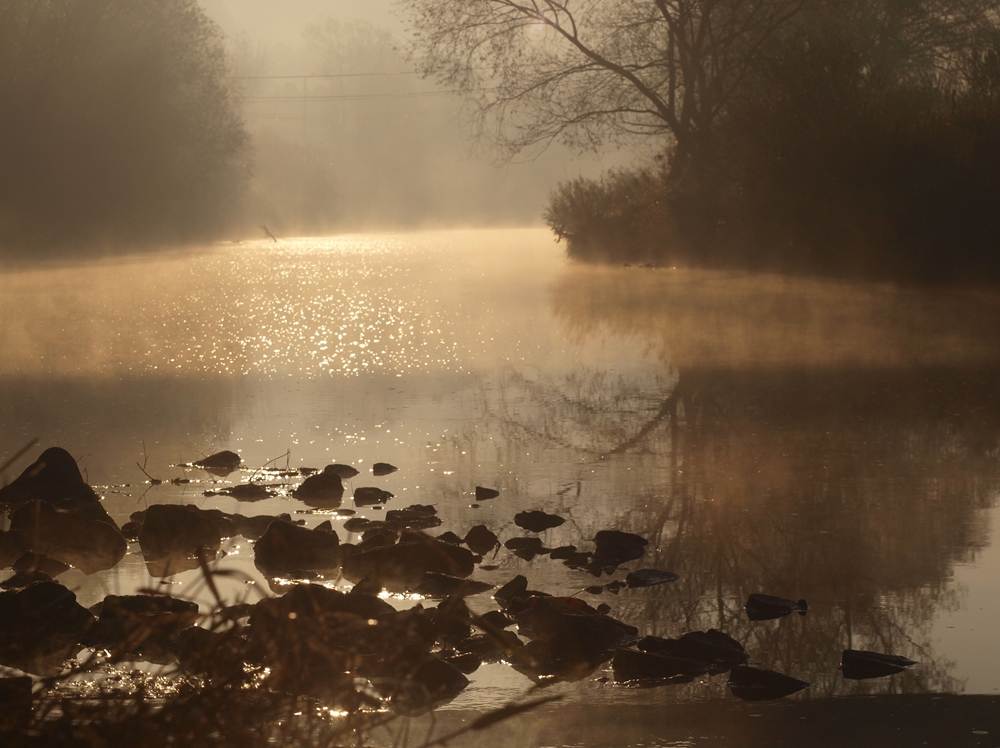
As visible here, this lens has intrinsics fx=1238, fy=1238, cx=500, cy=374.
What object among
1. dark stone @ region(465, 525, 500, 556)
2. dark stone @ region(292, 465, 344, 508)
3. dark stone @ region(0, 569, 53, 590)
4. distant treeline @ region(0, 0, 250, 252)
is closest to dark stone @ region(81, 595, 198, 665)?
dark stone @ region(0, 569, 53, 590)

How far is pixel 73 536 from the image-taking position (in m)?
5.63

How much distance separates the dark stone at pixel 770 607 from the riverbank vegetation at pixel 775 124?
48.6 feet

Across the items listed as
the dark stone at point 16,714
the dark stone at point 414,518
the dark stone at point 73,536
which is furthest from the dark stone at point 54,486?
the dark stone at point 16,714

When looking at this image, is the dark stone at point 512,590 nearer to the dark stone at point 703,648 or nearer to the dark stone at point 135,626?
the dark stone at point 703,648

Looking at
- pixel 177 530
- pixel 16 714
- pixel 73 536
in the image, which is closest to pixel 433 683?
pixel 16 714

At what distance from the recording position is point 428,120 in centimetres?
11075

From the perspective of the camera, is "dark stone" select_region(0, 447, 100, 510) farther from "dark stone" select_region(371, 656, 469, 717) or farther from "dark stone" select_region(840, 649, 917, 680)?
"dark stone" select_region(840, 649, 917, 680)

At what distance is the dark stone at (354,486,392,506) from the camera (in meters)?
6.45

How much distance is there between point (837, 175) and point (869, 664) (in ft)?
53.9

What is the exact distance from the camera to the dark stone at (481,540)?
560cm

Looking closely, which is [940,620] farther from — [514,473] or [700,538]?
[514,473]

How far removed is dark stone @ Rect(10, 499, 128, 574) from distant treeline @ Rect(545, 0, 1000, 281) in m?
15.4

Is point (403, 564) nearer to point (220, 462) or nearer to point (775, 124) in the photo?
point (220, 462)

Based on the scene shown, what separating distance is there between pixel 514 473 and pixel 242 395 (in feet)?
11.8
